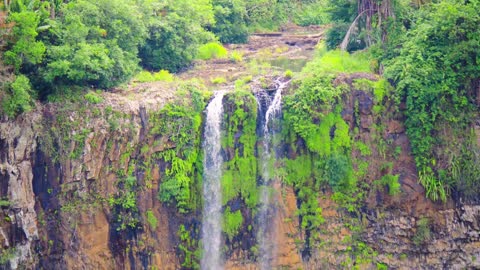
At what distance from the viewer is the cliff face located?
17.0 m

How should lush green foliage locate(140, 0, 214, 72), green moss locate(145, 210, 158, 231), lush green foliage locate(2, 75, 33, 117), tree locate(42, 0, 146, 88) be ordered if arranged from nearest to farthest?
lush green foliage locate(2, 75, 33, 117), tree locate(42, 0, 146, 88), green moss locate(145, 210, 158, 231), lush green foliage locate(140, 0, 214, 72)

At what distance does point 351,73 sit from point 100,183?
8.32 m

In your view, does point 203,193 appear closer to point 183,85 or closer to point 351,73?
point 183,85

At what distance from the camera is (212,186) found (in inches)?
728

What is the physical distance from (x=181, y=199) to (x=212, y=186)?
1.14 metres

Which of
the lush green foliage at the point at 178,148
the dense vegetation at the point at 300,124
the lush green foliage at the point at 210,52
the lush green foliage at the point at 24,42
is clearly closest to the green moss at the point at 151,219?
the dense vegetation at the point at 300,124

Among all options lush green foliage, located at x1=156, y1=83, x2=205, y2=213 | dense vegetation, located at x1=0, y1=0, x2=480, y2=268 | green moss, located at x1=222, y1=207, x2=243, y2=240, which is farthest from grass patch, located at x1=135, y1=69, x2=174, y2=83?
green moss, located at x1=222, y1=207, x2=243, y2=240

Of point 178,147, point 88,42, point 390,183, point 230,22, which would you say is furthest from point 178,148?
point 230,22

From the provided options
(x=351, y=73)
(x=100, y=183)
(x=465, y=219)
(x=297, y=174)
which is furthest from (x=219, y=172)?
(x=465, y=219)

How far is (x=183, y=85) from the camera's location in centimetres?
1877

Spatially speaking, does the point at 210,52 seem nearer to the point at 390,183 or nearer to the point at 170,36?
the point at 170,36

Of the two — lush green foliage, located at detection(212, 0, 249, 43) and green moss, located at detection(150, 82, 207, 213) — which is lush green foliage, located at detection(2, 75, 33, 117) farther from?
lush green foliage, located at detection(212, 0, 249, 43)

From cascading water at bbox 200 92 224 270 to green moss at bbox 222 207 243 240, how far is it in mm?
154

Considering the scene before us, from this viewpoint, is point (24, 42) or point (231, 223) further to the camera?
point (231, 223)
